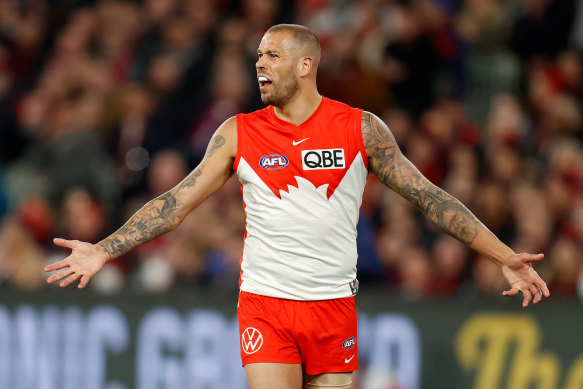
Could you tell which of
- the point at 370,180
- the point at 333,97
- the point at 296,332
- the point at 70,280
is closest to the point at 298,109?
the point at 296,332

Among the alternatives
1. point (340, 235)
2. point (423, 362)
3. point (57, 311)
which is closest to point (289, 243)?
point (340, 235)

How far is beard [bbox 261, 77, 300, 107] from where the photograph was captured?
607 cm

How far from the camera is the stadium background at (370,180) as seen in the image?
8922mm

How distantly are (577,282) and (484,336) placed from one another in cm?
91

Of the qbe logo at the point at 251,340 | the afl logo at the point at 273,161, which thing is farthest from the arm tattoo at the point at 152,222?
the qbe logo at the point at 251,340

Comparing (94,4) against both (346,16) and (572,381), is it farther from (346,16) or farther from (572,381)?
(572,381)

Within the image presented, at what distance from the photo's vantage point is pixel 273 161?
236 inches

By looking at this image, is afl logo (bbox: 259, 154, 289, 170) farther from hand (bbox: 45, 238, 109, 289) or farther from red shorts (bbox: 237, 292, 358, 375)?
hand (bbox: 45, 238, 109, 289)

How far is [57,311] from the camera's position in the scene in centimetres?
996

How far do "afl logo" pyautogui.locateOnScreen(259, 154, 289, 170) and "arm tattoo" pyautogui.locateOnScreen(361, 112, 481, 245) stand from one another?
0.48m

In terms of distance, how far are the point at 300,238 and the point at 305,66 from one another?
1.01 m

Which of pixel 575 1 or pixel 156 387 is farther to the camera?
pixel 575 1

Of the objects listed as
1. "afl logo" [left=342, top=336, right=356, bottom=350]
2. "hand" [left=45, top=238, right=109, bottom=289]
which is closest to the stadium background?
"afl logo" [left=342, top=336, right=356, bottom=350]

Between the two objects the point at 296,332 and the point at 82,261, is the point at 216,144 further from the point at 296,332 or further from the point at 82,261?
the point at 296,332
